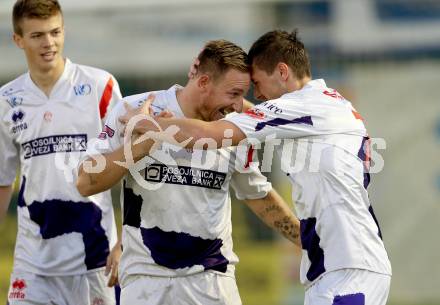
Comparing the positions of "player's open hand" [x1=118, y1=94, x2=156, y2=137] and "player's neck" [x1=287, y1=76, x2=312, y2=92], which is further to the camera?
"player's neck" [x1=287, y1=76, x2=312, y2=92]

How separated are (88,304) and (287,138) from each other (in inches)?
81.6

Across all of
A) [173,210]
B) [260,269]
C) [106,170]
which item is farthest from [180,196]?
[260,269]

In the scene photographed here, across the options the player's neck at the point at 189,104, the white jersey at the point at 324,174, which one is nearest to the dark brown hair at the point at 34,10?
the player's neck at the point at 189,104

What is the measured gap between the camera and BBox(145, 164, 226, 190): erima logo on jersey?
→ 650cm

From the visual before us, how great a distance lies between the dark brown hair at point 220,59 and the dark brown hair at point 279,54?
0.24 feet

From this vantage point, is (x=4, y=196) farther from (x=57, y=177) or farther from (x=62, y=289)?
(x=62, y=289)

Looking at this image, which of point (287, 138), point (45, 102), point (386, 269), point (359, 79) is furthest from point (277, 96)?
point (359, 79)

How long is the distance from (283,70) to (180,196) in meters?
0.96

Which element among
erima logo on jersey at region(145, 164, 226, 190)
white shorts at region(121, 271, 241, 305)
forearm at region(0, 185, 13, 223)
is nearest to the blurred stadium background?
forearm at region(0, 185, 13, 223)

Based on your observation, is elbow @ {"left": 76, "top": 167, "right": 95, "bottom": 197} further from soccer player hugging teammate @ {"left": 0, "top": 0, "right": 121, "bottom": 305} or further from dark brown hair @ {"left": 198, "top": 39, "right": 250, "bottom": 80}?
dark brown hair @ {"left": 198, "top": 39, "right": 250, "bottom": 80}

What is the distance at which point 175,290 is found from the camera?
21.4 feet

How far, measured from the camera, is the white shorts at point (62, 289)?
7398 millimetres

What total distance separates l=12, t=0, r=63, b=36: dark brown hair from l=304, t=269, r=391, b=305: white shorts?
9.01 ft

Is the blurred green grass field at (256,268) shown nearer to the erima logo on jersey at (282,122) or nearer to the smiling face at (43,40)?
the smiling face at (43,40)
